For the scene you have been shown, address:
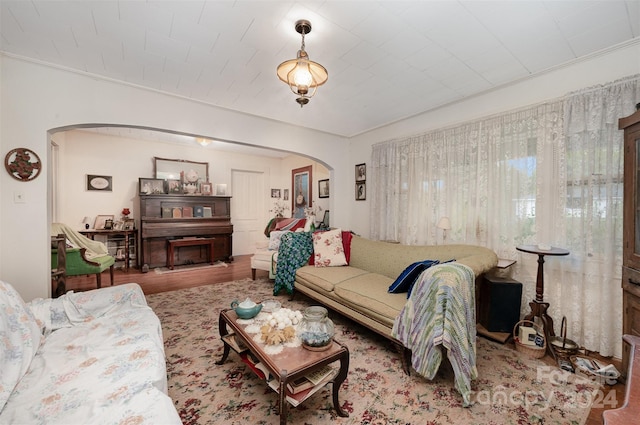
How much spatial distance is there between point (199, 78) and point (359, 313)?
114 inches

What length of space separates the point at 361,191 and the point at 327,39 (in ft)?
9.21

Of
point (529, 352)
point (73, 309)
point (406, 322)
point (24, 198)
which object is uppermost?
point (24, 198)

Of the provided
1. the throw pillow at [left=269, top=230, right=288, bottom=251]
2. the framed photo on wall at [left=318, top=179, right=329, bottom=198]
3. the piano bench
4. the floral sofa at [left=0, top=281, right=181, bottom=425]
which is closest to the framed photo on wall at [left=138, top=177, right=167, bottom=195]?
the piano bench

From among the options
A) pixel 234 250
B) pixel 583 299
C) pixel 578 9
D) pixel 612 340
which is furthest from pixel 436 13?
pixel 234 250

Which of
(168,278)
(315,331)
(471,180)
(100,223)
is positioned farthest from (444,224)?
(100,223)

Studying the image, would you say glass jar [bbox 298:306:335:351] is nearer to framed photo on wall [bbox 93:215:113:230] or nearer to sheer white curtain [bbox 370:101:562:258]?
sheer white curtain [bbox 370:101:562:258]

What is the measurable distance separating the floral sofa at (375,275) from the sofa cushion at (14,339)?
6.97 ft

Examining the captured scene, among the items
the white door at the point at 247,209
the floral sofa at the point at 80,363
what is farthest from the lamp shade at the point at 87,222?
the floral sofa at the point at 80,363

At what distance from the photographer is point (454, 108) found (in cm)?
318

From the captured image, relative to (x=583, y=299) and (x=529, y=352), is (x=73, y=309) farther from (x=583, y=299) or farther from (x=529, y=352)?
(x=583, y=299)

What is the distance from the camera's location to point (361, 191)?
4520 millimetres

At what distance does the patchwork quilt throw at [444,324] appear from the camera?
5.38ft

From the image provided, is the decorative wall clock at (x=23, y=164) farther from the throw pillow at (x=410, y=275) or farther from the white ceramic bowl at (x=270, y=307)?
the throw pillow at (x=410, y=275)

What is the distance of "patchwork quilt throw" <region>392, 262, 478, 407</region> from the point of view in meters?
1.64
